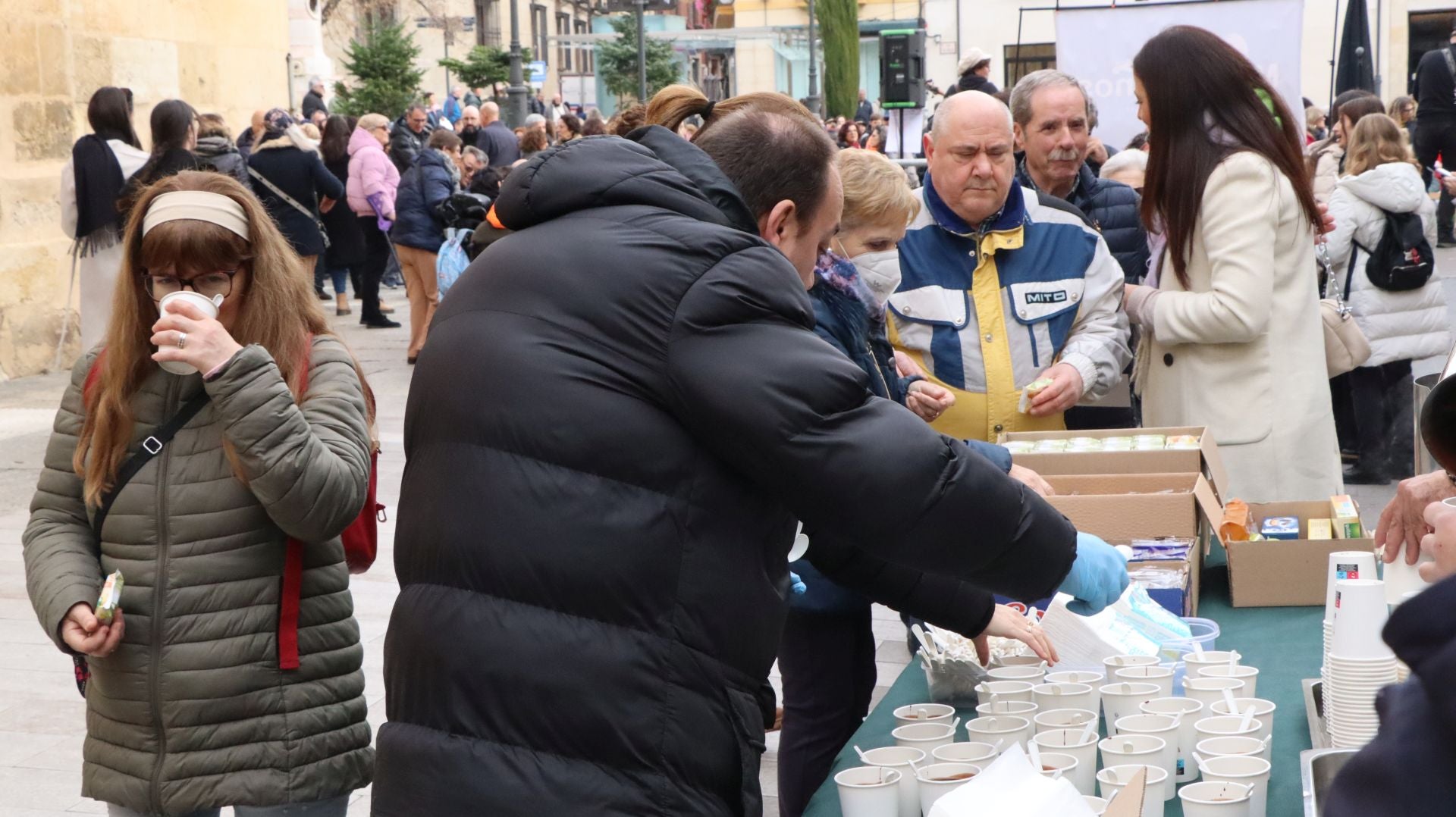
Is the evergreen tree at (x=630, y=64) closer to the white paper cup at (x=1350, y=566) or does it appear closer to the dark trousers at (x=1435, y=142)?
the dark trousers at (x=1435, y=142)

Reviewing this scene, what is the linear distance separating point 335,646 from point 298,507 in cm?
30

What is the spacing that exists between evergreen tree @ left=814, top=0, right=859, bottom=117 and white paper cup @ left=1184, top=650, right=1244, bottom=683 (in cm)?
3825

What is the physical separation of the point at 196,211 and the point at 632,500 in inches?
→ 50.8

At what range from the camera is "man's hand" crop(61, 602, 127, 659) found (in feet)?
8.66

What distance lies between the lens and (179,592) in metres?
2.70

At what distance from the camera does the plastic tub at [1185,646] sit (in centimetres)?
262

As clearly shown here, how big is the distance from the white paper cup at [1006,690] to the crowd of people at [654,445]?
0.09 meters

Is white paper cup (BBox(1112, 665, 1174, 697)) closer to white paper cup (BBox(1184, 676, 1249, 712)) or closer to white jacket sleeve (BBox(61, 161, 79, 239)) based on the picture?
white paper cup (BBox(1184, 676, 1249, 712))

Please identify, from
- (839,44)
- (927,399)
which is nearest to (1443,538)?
(927,399)

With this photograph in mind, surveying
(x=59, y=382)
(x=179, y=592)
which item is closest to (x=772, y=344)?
(x=179, y=592)

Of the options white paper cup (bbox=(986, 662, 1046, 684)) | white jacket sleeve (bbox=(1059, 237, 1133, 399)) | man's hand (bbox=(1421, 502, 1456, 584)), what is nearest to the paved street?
white jacket sleeve (bbox=(1059, 237, 1133, 399))

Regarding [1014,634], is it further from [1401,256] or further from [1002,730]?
[1401,256]

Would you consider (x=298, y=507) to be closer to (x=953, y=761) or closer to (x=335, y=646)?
(x=335, y=646)

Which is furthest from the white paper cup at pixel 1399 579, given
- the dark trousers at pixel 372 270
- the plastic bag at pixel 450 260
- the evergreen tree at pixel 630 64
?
the evergreen tree at pixel 630 64
